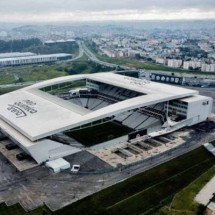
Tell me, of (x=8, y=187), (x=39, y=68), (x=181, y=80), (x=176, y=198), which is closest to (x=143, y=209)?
(x=176, y=198)

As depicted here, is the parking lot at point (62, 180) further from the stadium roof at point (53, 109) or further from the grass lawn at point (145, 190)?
the stadium roof at point (53, 109)

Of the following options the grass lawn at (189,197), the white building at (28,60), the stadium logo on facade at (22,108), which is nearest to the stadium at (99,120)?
the stadium logo on facade at (22,108)

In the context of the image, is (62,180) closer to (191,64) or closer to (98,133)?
(98,133)

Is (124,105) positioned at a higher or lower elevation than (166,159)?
higher

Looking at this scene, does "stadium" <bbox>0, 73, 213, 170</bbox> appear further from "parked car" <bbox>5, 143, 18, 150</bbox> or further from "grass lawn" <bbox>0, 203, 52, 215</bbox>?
"grass lawn" <bbox>0, 203, 52, 215</bbox>

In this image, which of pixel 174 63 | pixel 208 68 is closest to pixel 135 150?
Result: pixel 208 68

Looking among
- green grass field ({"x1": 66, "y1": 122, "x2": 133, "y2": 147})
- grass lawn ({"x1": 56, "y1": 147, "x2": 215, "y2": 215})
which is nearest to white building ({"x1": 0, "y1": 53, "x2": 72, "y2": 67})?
green grass field ({"x1": 66, "y1": 122, "x2": 133, "y2": 147})

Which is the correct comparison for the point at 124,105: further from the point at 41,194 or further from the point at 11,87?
the point at 11,87
